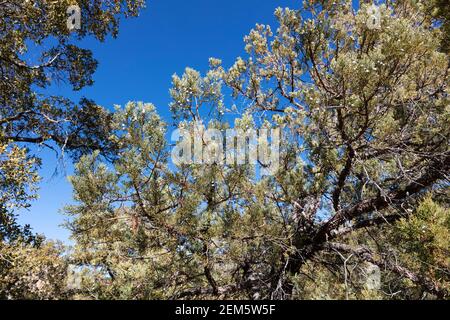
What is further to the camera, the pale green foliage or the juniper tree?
the pale green foliage

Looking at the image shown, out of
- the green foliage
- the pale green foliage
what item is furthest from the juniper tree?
the pale green foliage

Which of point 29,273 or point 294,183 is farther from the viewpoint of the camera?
point 29,273

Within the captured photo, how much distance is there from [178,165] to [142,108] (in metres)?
0.66

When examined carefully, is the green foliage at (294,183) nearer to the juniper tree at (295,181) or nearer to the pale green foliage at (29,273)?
the juniper tree at (295,181)

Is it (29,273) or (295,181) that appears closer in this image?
(295,181)

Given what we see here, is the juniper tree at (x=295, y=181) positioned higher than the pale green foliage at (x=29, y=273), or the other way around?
the juniper tree at (x=295, y=181)

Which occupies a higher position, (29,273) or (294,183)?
(294,183)

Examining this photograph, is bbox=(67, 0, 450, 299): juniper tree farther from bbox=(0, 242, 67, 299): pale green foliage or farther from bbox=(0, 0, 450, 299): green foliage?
bbox=(0, 242, 67, 299): pale green foliage

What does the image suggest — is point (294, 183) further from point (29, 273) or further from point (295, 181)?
point (29, 273)

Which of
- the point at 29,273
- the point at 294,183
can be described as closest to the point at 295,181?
the point at 294,183

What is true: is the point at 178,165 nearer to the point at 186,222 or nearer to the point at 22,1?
the point at 186,222

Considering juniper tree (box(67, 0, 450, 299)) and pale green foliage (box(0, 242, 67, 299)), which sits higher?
juniper tree (box(67, 0, 450, 299))

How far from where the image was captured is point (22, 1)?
4719 millimetres

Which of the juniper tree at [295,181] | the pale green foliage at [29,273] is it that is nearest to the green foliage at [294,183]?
the juniper tree at [295,181]
